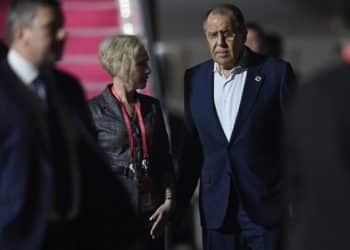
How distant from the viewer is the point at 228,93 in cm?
789

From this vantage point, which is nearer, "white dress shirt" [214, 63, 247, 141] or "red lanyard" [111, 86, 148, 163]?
"red lanyard" [111, 86, 148, 163]

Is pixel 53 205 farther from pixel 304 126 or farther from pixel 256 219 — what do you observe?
pixel 256 219

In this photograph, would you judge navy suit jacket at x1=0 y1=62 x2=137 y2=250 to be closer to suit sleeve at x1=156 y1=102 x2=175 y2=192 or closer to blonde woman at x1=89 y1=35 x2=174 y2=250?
blonde woman at x1=89 y1=35 x2=174 y2=250

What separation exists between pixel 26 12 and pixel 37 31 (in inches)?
4.1

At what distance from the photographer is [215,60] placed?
7.91m

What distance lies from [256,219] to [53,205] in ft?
7.35

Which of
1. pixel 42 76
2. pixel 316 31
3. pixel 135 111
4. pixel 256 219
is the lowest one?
pixel 316 31

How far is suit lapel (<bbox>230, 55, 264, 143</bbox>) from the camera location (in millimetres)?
7773

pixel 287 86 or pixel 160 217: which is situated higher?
pixel 287 86

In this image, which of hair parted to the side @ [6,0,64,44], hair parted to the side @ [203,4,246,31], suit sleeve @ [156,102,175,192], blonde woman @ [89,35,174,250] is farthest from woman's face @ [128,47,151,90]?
hair parted to the side @ [6,0,64,44]

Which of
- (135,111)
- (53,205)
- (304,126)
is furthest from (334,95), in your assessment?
(135,111)

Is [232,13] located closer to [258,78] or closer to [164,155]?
[258,78]

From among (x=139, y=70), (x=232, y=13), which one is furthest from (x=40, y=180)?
(x=232, y=13)

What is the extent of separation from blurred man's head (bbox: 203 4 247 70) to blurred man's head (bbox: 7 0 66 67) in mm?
1927
